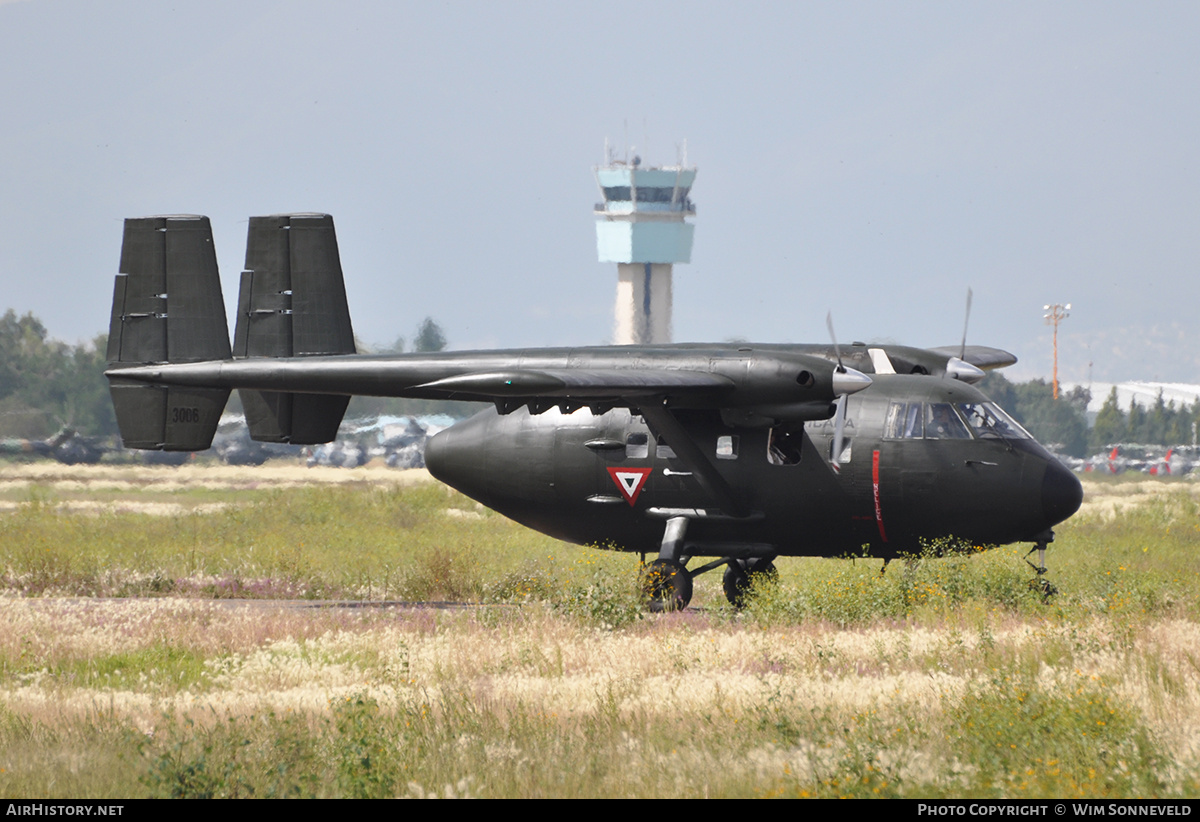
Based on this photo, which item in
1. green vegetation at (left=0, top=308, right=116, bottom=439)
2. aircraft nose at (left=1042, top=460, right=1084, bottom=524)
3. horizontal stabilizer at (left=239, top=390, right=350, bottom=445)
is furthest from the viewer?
green vegetation at (left=0, top=308, right=116, bottom=439)

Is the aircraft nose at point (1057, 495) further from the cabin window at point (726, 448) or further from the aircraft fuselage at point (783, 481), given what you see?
the cabin window at point (726, 448)

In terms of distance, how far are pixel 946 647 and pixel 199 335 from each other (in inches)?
594

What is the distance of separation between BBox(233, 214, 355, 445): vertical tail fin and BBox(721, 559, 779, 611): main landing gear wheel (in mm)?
7985

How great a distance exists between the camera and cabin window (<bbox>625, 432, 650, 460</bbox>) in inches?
827

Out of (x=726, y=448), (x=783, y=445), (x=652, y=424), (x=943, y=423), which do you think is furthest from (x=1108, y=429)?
(x=652, y=424)

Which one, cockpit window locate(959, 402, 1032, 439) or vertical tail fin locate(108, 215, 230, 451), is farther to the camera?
vertical tail fin locate(108, 215, 230, 451)

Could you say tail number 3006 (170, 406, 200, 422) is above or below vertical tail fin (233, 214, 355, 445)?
below

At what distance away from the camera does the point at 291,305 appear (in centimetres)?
2406

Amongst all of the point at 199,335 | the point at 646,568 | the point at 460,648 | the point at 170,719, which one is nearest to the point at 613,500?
the point at 646,568

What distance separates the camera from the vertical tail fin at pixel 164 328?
77.3ft

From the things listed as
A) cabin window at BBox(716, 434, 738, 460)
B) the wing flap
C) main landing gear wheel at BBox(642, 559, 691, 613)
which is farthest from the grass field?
the wing flap

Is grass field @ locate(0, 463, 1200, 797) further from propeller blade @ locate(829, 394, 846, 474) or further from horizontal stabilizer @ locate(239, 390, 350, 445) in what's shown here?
horizontal stabilizer @ locate(239, 390, 350, 445)

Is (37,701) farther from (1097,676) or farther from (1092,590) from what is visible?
(1092,590)

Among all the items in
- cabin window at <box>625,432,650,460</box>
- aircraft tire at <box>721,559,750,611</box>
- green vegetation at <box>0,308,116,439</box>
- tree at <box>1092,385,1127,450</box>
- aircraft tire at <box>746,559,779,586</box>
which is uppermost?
cabin window at <box>625,432,650,460</box>
